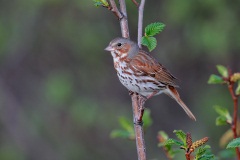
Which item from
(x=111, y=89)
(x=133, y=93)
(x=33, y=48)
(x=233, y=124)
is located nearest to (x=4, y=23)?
(x=33, y=48)

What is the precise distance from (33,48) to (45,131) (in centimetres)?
132

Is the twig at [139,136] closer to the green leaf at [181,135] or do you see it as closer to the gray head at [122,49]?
the green leaf at [181,135]

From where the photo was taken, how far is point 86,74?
9.80 metres

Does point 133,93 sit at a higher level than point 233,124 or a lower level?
higher

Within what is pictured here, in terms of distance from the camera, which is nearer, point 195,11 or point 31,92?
point 195,11

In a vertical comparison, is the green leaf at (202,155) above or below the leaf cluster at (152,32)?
below

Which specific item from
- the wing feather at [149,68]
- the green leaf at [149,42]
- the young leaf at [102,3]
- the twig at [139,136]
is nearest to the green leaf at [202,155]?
the twig at [139,136]

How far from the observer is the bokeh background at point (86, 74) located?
8320 mm

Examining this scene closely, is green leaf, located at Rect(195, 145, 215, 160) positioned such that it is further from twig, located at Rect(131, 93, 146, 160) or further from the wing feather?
the wing feather

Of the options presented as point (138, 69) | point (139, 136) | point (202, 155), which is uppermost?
point (138, 69)

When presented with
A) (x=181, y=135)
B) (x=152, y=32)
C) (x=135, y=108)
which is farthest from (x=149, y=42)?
(x=181, y=135)

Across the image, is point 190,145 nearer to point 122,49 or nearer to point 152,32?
point 152,32

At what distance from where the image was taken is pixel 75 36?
8883 millimetres

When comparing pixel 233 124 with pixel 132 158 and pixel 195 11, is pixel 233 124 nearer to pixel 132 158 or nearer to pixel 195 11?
pixel 195 11
